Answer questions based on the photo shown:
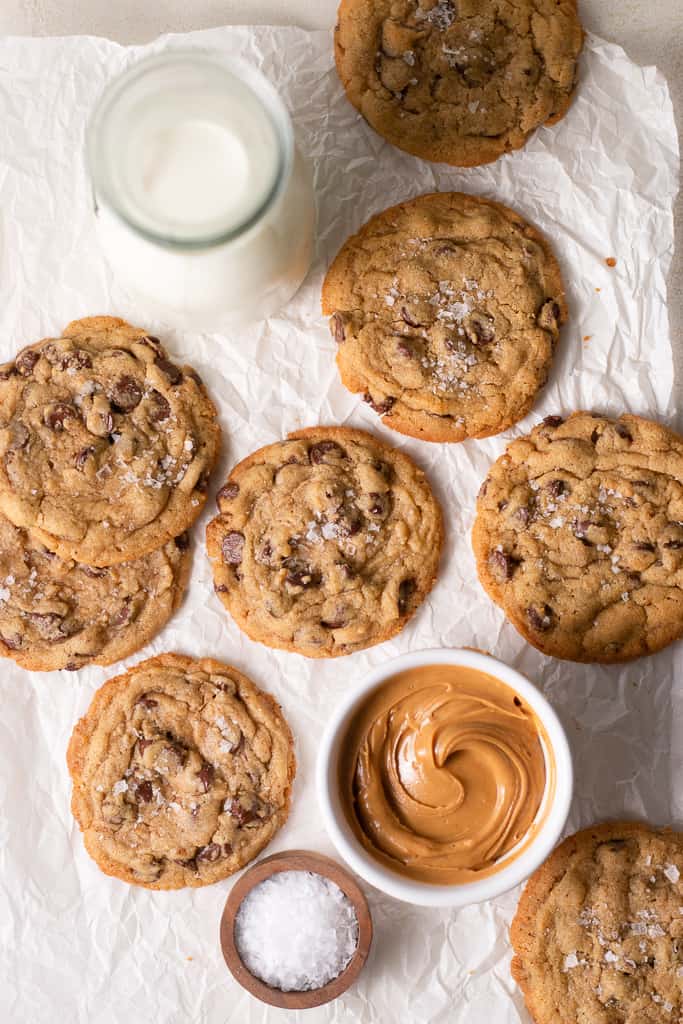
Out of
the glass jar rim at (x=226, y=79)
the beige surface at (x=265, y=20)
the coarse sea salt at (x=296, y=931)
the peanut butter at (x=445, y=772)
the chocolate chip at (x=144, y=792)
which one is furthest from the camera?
the beige surface at (x=265, y=20)

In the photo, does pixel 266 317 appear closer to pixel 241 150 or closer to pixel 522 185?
pixel 241 150

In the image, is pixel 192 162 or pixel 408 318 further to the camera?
pixel 408 318

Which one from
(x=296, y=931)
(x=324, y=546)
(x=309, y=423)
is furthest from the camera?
(x=309, y=423)

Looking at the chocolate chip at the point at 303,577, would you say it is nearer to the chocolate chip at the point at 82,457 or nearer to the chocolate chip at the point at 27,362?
the chocolate chip at the point at 82,457

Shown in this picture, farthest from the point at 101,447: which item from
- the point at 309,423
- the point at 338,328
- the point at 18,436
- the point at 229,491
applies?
the point at 338,328

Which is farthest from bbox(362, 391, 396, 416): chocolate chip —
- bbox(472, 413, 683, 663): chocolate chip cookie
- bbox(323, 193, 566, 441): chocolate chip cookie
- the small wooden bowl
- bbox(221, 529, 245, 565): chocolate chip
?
the small wooden bowl

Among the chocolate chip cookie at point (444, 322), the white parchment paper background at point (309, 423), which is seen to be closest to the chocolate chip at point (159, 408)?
the white parchment paper background at point (309, 423)

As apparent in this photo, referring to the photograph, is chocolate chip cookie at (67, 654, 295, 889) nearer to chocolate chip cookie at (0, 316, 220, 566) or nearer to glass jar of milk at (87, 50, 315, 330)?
chocolate chip cookie at (0, 316, 220, 566)

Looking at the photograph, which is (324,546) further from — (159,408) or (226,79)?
(226,79)
